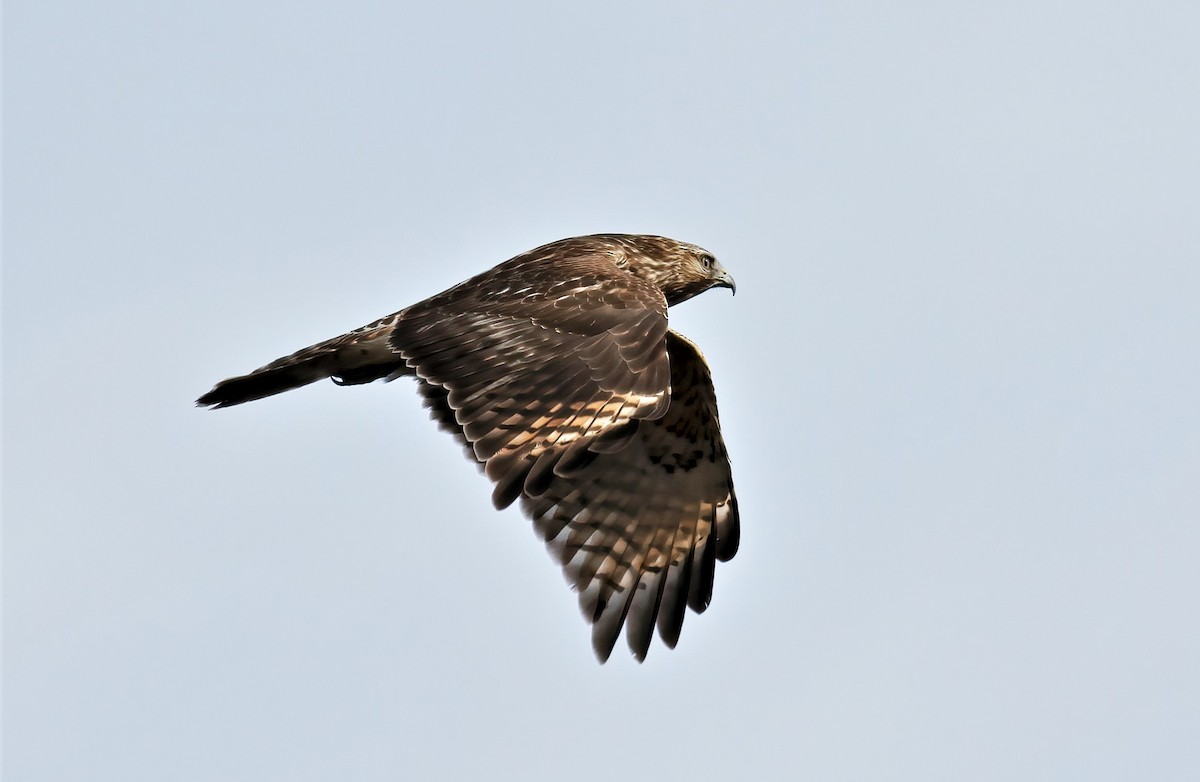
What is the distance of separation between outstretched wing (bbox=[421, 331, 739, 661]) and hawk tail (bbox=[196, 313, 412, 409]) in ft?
4.08

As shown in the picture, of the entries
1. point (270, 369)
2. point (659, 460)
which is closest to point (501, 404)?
point (270, 369)

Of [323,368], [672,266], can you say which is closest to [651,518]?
[672,266]

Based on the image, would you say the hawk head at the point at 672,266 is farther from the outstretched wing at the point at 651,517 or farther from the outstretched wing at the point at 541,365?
the outstretched wing at the point at 541,365

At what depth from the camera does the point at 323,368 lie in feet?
31.9

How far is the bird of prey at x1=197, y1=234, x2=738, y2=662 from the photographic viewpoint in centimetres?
843

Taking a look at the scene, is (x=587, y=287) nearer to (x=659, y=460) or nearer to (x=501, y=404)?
(x=501, y=404)

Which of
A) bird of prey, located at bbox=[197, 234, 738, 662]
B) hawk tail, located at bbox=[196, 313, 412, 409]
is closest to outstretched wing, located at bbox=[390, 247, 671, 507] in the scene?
bird of prey, located at bbox=[197, 234, 738, 662]

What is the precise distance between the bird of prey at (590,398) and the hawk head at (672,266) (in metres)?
0.01

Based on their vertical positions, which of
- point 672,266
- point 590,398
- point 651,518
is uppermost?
point 672,266

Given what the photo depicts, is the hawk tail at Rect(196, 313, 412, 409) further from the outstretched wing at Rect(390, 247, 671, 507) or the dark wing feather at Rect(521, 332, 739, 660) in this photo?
the dark wing feather at Rect(521, 332, 739, 660)

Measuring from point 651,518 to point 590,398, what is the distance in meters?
2.33

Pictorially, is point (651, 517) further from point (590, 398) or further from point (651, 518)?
point (590, 398)

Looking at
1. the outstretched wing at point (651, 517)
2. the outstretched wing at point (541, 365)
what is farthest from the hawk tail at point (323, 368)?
the outstretched wing at point (651, 517)

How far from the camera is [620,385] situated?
28.0ft
